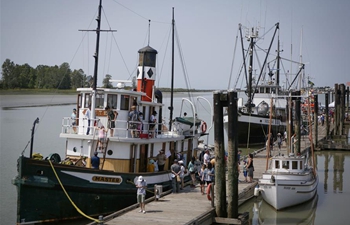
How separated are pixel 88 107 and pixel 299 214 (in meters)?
10.9

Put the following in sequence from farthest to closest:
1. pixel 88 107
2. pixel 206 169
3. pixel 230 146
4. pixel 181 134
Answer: pixel 181 134 < pixel 88 107 < pixel 206 169 < pixel 230 146

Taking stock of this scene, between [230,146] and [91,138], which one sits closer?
[230,146]

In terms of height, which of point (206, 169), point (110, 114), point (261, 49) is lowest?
point (206, 169)

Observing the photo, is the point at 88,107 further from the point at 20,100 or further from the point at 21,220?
the point at 20,100

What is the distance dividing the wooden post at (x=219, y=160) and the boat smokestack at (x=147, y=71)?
6.97 meters

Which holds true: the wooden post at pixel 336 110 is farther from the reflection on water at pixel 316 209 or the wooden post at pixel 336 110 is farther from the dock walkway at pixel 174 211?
the dock walkway at pixel 174 211

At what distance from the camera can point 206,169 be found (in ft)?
66.3

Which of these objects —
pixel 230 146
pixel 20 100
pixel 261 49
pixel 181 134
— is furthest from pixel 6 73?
pixel 230 146

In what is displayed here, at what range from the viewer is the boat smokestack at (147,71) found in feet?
79.6

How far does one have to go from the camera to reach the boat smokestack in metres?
24.3

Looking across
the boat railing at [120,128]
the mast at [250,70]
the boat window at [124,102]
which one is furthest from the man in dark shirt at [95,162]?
the mast at [250,70]

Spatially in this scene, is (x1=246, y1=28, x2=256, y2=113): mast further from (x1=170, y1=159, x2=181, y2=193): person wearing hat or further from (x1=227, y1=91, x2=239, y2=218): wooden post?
(x1=227, y1=91, x2=239, y2=218): wooden post

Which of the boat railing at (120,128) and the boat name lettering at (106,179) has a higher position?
the boat railing at (120,128)

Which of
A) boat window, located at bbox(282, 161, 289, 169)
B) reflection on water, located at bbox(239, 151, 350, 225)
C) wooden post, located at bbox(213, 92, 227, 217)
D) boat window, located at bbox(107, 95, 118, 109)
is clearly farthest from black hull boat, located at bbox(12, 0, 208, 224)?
boat window, located at bbox(282, 161, 289, 169)
